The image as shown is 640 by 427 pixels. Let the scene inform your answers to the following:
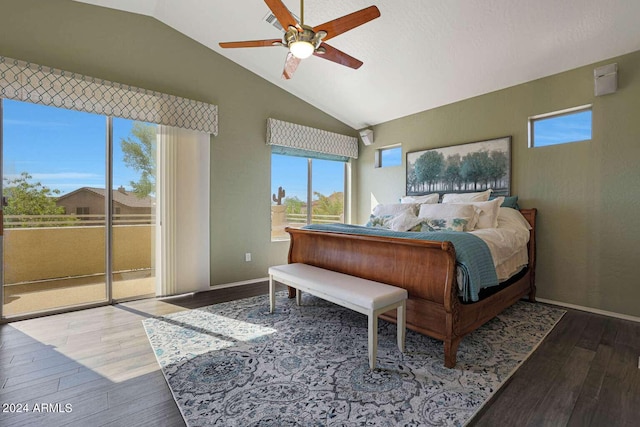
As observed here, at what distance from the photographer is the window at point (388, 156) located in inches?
193

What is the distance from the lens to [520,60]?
308 cm

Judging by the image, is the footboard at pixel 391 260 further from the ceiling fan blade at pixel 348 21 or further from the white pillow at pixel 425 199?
the white pillow at pixel 425 199

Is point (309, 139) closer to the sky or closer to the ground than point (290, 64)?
closer to the ground

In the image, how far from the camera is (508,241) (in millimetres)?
2662

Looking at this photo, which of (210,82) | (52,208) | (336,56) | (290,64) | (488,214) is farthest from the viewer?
(210,82)

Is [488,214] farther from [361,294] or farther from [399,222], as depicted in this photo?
[361,294]

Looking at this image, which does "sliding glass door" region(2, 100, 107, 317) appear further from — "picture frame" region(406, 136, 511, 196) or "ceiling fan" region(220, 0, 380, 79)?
"picture frame" region(406, 136, 511, 196)

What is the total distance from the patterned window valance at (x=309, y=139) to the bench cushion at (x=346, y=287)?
2271 mm

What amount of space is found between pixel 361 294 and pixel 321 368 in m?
0.56

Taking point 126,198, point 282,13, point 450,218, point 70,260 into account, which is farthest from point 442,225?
point 70,260

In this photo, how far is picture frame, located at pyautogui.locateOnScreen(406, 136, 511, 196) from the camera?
11.8ft

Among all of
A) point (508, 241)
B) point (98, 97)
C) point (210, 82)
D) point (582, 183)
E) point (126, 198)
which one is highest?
point (210, 82)

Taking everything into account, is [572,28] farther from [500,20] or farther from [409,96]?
[409,96]

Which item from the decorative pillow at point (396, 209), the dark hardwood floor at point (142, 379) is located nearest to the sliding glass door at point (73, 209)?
the dark hardwood floor at point (142, 379)
